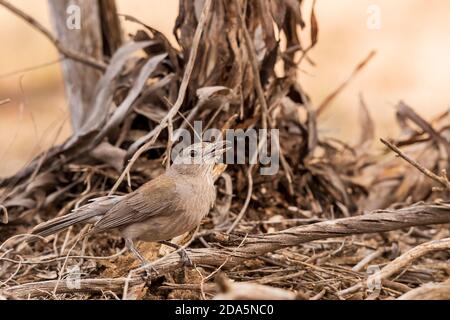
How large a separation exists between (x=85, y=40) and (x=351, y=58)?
14.5 ft

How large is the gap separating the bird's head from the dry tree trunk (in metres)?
1.64

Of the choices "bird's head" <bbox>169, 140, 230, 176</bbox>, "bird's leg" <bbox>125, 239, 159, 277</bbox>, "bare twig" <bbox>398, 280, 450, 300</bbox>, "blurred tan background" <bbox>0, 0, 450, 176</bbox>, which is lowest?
"blurred tan background" <bbox>0, 0, 450, 176</bbox>

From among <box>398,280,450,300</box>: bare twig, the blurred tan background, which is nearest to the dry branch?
<box>398,280,450,300</box>: bare twig

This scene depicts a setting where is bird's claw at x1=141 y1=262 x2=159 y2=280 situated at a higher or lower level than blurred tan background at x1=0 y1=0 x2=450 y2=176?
higher

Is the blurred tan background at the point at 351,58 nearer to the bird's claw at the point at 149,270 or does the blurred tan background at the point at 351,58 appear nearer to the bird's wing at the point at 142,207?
the bird's wing at the point at 142,207

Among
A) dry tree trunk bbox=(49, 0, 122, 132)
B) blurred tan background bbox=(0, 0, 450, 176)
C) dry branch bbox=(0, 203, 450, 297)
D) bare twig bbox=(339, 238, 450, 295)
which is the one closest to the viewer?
bare twig bbox=(339, 238, 450, 295)

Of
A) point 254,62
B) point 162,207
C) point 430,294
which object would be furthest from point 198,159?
point 430,294

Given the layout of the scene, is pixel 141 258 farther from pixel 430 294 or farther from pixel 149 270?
pixel 430 294

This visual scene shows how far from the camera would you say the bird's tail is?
11.2ft

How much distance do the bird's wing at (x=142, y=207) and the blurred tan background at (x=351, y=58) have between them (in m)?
4.62

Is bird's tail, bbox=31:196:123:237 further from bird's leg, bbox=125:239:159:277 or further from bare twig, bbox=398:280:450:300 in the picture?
bare twig, bbox=398:280:450:300

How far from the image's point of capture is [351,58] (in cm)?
897

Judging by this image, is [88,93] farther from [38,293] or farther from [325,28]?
[325,28]

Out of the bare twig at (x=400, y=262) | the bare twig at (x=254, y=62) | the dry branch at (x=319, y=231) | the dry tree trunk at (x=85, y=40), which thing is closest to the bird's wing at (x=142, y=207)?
the dry branch at (x=319, y=231)
